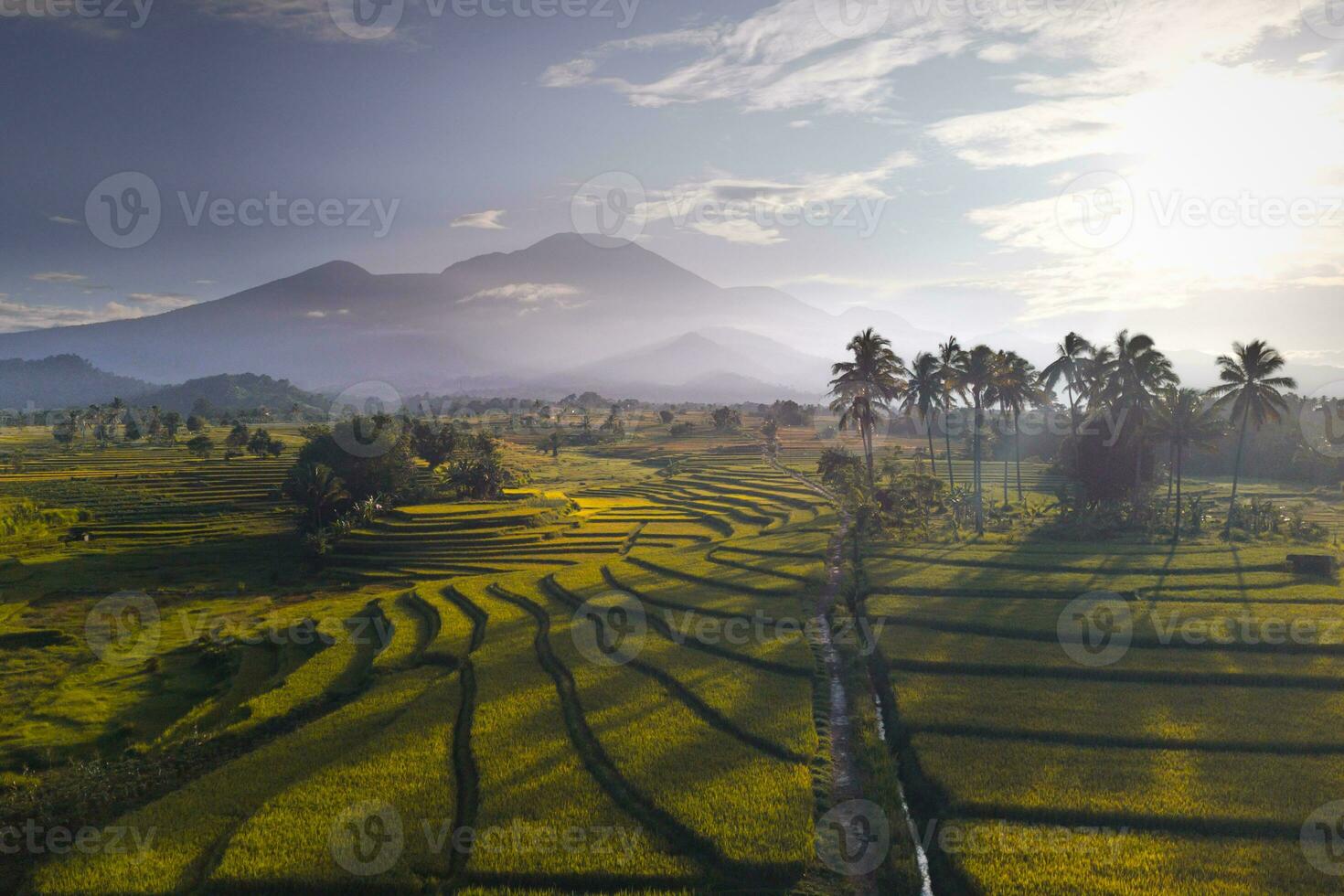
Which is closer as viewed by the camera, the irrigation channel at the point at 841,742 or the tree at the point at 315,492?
the irrigation channel at the point at 841,742

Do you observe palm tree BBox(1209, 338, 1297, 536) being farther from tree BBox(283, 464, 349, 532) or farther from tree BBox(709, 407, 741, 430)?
tree BBox(709, 407, 741, 430)

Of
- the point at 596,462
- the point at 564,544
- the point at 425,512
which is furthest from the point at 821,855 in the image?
the point at 596,462
